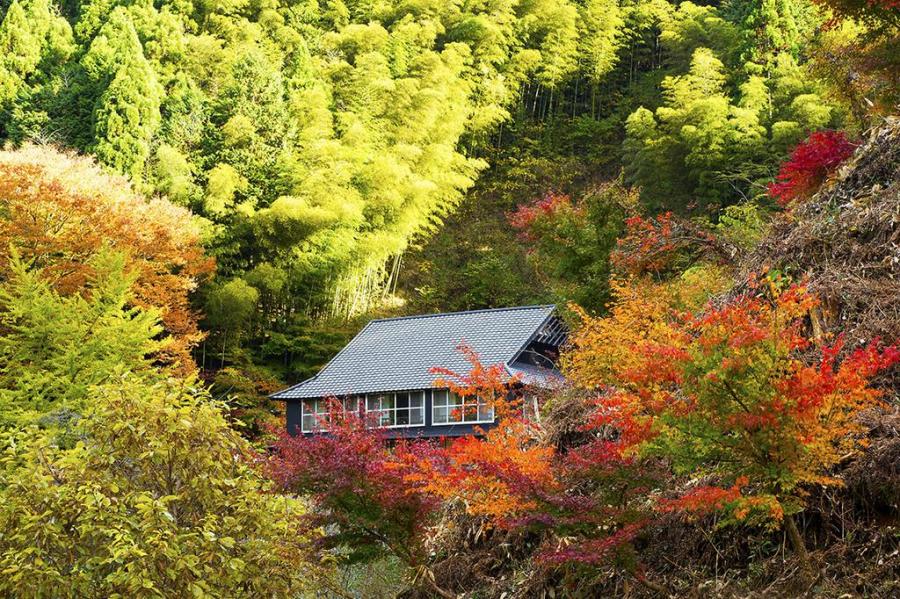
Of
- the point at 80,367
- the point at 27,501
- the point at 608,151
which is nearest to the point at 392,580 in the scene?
the point at 27,501

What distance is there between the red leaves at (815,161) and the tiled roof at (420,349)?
10454 millimetres

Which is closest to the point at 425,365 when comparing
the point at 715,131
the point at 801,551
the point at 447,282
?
the point at 447,282

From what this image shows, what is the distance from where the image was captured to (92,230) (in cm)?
2039

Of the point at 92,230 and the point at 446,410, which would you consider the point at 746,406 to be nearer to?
the point at 446,410

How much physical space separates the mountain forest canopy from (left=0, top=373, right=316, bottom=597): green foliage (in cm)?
2

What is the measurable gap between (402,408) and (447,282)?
927 centimetres

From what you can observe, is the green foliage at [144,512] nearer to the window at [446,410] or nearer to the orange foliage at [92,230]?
the orange foliage at [92,230]

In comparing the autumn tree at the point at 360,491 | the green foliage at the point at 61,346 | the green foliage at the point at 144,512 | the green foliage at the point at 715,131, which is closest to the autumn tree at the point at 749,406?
the green foliage at the point at 144,512

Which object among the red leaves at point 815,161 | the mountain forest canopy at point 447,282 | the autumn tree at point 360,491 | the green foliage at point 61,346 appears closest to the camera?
the mountain forest canopy at point 447,282

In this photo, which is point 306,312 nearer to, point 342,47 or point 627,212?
point 342,47

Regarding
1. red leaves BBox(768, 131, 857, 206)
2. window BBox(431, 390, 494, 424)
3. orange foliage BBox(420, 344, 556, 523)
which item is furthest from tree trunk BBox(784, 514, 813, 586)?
window BBox(431, 390, 494, 424)

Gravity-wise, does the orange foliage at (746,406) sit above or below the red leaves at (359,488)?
above

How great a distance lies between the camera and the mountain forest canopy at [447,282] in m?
5.74

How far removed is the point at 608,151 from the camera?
34.6 m
